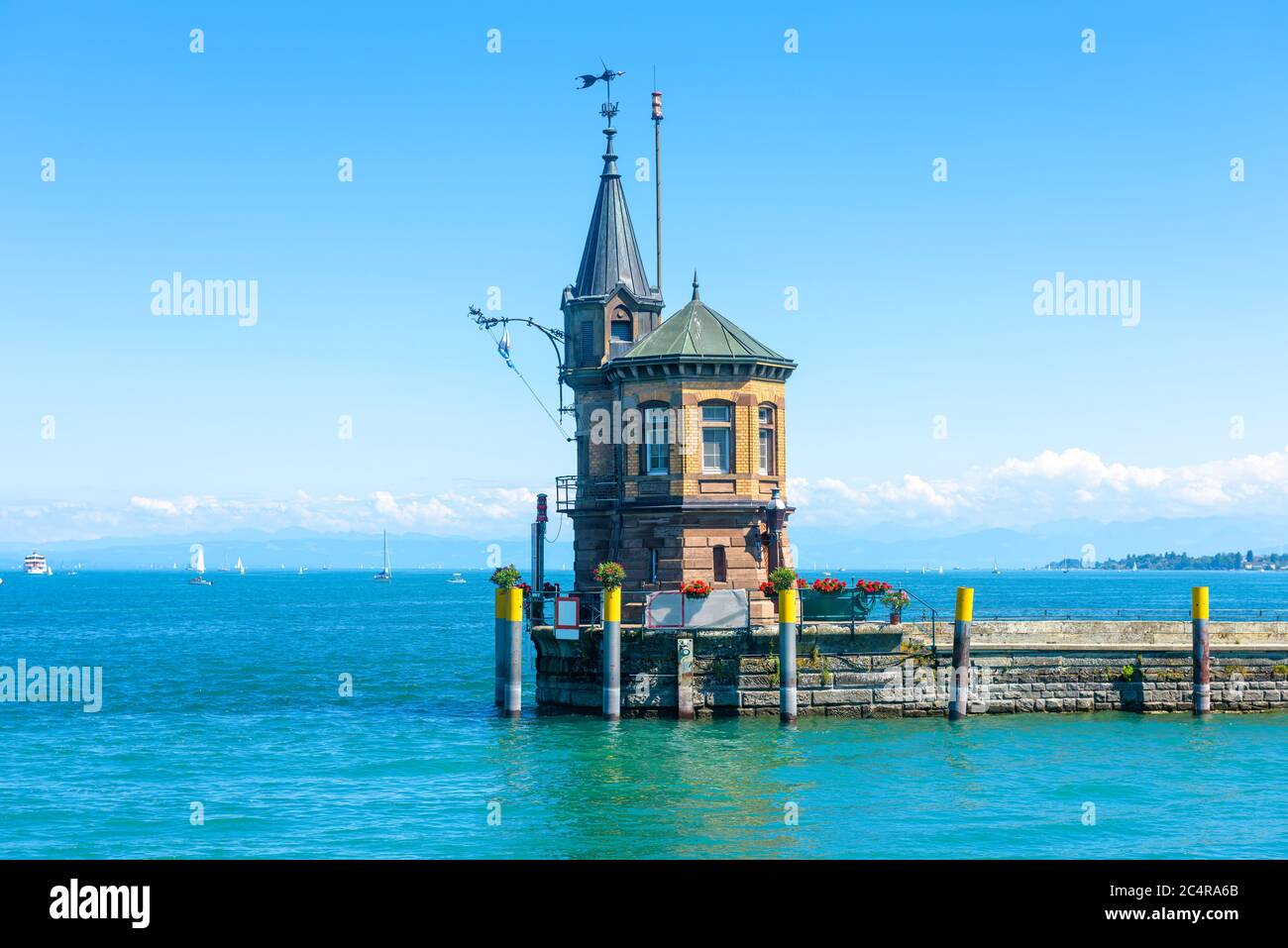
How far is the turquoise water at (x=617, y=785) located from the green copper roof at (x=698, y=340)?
464 inches

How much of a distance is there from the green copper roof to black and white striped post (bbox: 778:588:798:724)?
28.5 ft

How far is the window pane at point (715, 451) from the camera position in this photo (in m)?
40.3

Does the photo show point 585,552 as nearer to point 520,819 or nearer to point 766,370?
point 766,370

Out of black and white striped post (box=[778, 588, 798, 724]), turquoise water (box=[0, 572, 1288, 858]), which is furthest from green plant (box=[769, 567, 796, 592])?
turquoise water (box=[0, 572, 1288, 858])

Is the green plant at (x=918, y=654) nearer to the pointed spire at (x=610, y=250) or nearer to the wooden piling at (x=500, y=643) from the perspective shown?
the wooden piling at (x=500, y=643)

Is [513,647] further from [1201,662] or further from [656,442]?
[1201,662]

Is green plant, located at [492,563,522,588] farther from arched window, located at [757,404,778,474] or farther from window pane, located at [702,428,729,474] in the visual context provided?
arched window, located at [757,404,778,474]

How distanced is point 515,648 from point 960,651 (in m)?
13.6

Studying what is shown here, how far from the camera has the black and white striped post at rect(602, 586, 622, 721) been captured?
1435 inches

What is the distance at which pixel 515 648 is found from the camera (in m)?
39.1

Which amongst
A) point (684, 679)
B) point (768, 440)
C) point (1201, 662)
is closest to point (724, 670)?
point (684, 679)

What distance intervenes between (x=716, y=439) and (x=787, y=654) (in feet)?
26.3

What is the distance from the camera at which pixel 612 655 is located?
36562mm
